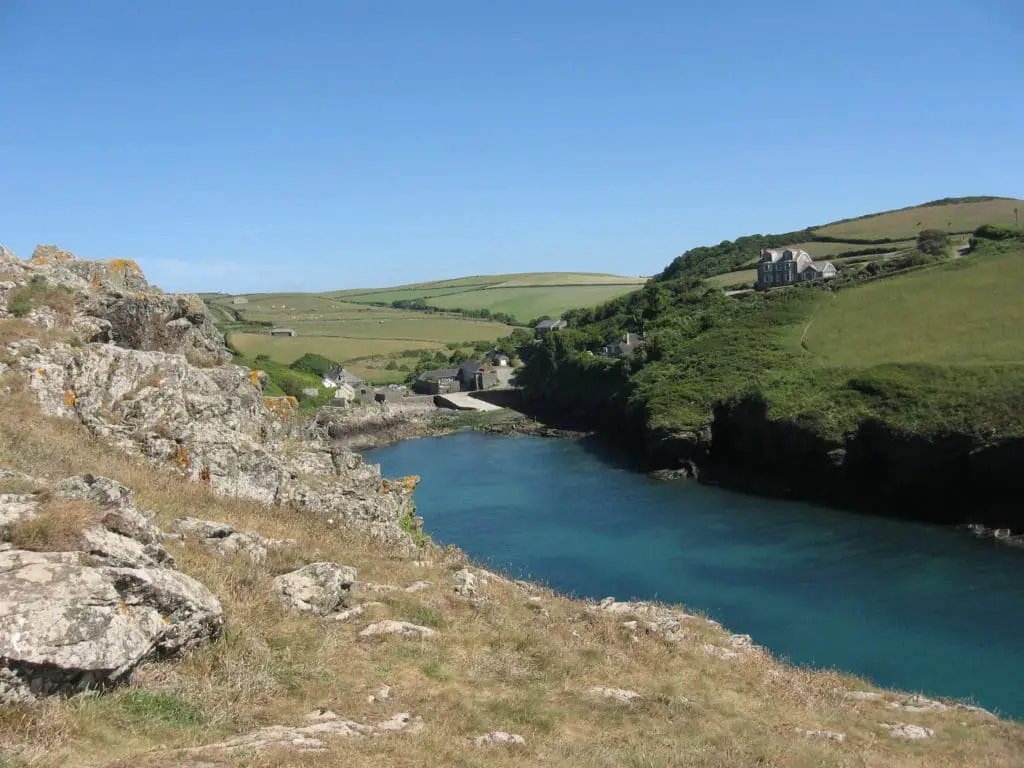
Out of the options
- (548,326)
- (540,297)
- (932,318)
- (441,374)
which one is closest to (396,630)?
(932,318)

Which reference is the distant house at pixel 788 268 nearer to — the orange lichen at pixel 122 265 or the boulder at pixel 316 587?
the orange lichen at pixel 122 265

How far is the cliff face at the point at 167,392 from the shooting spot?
13.7 m

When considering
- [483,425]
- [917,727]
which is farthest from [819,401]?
[917,727]

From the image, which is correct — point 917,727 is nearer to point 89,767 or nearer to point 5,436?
point 89,767

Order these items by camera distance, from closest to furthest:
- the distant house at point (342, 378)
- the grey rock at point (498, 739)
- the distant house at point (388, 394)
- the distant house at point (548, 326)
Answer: the grey rock at point (498, 739) < the distant house at point (342, 378) < the distant house at point (388, 394) < the distant house at point (548, 326)

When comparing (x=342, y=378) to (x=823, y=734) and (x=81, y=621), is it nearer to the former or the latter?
(x=823, y=734)

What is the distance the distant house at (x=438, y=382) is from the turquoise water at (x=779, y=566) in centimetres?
4073

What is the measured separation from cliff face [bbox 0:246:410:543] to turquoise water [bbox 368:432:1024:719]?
286 inches

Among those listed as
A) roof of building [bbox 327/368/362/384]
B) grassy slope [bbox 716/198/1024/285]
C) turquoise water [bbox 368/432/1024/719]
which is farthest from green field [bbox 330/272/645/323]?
turquoise water [bbox 368/432/1024/719]

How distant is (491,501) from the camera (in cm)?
4231

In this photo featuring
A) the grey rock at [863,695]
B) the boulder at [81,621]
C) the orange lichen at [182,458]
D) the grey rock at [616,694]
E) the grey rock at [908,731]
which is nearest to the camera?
the boulder at [81,621]

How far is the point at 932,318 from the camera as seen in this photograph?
56.2 metres

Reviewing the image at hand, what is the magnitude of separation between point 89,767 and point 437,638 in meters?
4.70

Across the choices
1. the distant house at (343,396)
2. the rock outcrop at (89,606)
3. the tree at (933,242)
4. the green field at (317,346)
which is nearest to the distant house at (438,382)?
the distant house at (343,396)
